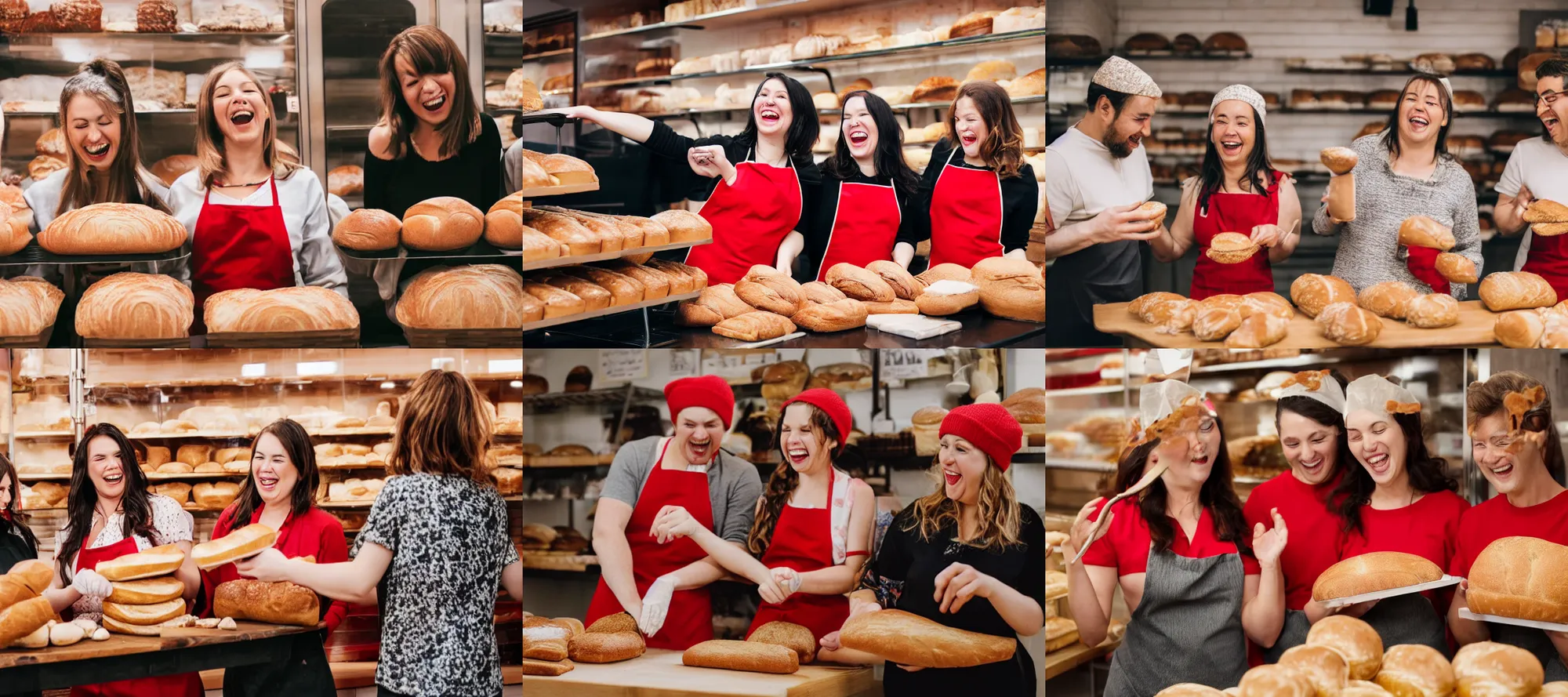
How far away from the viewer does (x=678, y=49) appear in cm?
334

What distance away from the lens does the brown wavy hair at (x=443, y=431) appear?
3451 millimetres

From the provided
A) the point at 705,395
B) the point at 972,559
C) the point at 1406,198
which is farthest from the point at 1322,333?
the point at 705,395

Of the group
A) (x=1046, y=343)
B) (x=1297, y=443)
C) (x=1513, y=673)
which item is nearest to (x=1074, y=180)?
(x=1046, y=343)

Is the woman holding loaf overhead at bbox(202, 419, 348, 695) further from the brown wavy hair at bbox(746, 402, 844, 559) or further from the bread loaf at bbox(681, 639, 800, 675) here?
the brown wavy hair at bbox(746, 402, 844, 559)

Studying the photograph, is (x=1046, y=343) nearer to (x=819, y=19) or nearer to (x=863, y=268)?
(x=863, y=268)

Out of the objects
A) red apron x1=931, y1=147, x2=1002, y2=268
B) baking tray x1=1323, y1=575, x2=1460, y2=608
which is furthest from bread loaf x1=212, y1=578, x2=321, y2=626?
baking tray x1=1323, y1=575, x2=1460, y2=608

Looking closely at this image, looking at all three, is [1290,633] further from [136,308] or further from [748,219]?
[136,308]

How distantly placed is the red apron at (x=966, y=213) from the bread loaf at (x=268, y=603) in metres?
2.09

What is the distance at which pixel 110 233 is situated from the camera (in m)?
3.35

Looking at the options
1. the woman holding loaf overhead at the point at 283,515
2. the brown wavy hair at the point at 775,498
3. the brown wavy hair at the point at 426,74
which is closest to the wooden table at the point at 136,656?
the woman holding loaf overhead at the point at 283,515

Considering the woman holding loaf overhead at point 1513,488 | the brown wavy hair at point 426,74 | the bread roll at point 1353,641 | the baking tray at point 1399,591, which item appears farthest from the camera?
the brown wavy hair at point 426,74

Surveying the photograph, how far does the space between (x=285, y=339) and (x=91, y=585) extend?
0.90 metres

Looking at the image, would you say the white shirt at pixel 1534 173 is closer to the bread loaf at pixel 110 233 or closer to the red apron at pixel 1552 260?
the red apron at pixel 1552 260

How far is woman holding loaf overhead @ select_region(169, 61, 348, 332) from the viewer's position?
11.3ft
